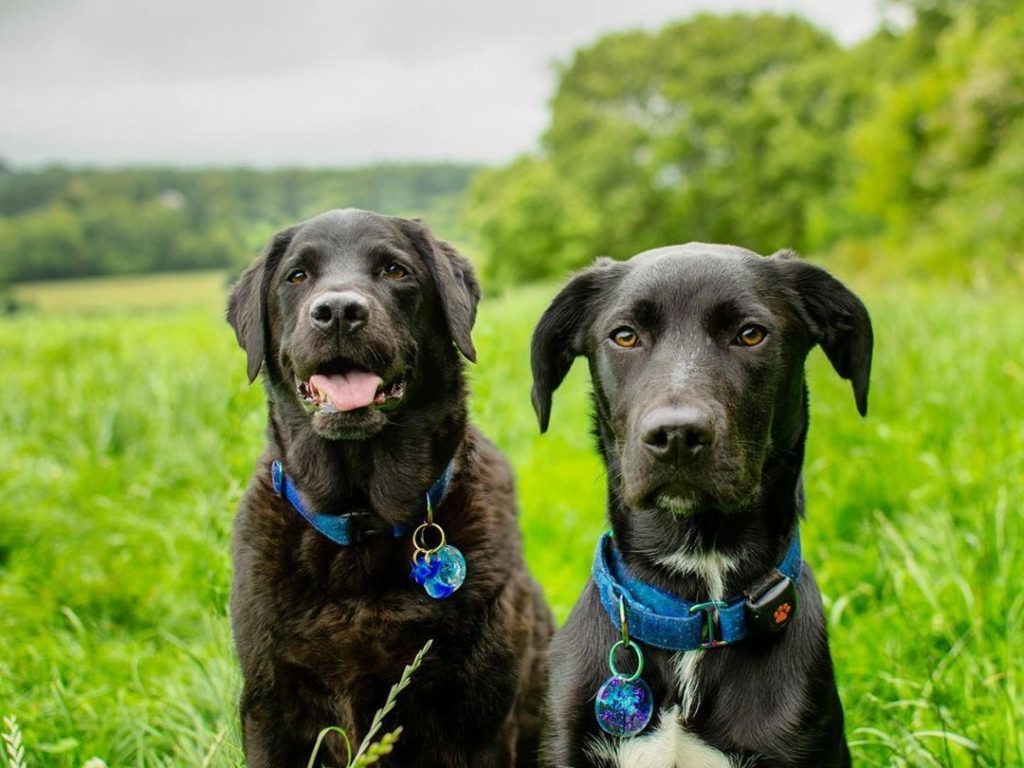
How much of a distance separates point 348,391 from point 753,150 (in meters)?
40.5

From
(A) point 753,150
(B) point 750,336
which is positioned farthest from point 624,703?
(A) point 753,150

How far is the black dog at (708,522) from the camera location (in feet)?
7.75

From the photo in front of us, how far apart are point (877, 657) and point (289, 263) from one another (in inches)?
100

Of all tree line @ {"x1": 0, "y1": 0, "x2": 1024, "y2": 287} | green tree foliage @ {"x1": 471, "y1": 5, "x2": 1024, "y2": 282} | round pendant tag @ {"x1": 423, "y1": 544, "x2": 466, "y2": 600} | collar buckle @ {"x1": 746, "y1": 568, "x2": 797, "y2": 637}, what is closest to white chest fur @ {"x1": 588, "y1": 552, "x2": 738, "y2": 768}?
collar buckle @ {"x1": 746, "y1": 568, "x2": 797, "y2": 637}

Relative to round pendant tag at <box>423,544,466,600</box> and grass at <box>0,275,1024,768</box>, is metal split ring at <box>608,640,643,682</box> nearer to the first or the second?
round pendant tag at <box>423,544,466,600</box>

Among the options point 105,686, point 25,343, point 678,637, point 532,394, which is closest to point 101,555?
point 105,686

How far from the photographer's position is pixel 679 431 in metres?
2.22

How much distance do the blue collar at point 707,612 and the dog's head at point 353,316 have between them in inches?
39.9

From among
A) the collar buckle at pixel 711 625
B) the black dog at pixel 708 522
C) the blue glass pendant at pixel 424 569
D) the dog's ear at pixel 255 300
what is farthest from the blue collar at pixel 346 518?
the collar buckle at pixel 711 625

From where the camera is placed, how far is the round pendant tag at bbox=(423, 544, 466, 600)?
114 inches

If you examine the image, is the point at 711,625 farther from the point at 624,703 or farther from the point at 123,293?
the point at 123,293

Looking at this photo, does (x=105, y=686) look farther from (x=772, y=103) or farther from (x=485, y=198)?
(x=485, y=198)

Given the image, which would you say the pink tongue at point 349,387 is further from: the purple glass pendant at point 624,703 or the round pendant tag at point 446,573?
the purple glass pendant at point 624,703

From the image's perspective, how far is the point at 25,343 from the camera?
11023 mm
